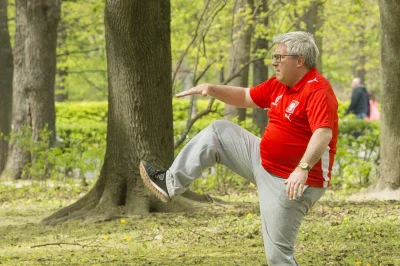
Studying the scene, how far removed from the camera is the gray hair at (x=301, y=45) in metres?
6.05

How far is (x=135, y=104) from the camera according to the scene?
10.4m

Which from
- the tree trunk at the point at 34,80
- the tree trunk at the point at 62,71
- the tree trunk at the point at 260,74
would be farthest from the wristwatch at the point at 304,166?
the tree trunk at the point at 62,71

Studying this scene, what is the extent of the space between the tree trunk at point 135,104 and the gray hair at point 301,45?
4426 millimetres

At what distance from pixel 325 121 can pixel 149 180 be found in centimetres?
138

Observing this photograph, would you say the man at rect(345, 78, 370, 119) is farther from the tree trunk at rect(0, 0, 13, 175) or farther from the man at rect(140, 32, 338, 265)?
the man at rect(140, 32, 338, 265)

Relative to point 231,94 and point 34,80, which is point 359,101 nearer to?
point 34,80

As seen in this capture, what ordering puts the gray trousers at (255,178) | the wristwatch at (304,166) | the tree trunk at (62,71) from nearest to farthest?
the wristwatch at (304,166), the gray trousers at (255,178), the tree trunk at (62,71)

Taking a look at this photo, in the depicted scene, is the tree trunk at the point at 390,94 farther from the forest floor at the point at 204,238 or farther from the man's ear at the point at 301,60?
the man's ear at the point at 301,60

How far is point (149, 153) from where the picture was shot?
413 inches

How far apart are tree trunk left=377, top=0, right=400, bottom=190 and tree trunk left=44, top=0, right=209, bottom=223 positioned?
372 centimetres

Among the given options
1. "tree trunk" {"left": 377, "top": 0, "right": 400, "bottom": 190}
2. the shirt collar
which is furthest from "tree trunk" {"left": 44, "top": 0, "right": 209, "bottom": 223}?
the shirt collar

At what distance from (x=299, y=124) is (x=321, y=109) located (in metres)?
0.24

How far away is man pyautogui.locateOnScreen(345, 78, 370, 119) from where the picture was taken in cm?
2736

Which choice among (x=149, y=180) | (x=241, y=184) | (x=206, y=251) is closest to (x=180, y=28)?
(x=241, y=184)
